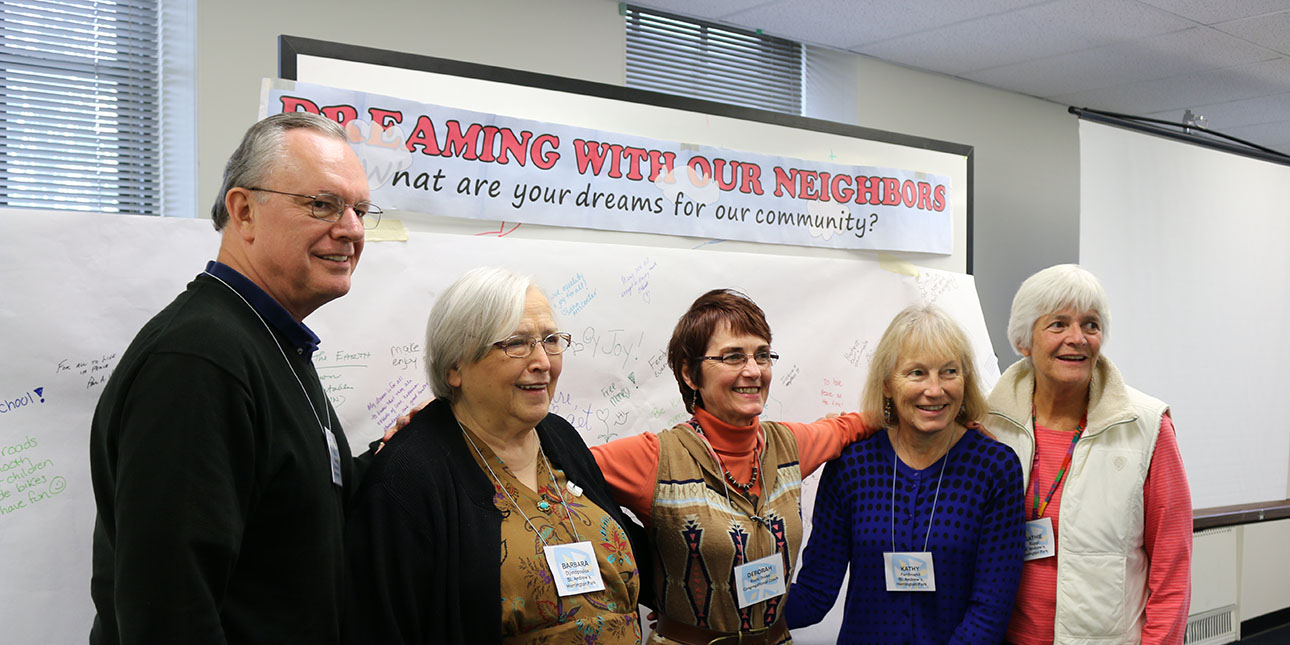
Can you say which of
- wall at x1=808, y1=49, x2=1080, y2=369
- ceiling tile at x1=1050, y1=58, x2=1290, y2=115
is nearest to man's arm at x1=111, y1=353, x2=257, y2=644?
wall at x1=808, y1=49, x2=1080, y2=369

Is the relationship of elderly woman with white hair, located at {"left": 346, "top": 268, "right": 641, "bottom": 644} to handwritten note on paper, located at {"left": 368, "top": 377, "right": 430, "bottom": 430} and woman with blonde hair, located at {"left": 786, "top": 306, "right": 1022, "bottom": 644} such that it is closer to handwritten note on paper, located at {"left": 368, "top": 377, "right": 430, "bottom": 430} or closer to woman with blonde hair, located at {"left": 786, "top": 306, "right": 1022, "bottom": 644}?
woman with blonde hair, located at {"left": 786, "top": 306, "right": 1022, "bottom": 644}

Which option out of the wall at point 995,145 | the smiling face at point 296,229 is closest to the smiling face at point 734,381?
the smiling face at point 296,229

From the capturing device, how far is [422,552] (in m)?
1.54

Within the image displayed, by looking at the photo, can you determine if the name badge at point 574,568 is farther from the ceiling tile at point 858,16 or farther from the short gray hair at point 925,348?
the ceiling tile at point 858,16

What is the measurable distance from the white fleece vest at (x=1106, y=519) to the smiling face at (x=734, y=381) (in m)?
0.71

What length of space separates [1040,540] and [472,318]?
142cm

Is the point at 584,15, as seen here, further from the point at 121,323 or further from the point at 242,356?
the point at 242,356

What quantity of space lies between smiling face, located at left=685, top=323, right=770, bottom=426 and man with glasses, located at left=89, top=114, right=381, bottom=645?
790mm

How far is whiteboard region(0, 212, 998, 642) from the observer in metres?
2.01

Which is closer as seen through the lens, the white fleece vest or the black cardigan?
the black cardigan

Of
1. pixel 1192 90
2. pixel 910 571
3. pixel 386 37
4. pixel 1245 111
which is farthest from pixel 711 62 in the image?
pixel 1245 111

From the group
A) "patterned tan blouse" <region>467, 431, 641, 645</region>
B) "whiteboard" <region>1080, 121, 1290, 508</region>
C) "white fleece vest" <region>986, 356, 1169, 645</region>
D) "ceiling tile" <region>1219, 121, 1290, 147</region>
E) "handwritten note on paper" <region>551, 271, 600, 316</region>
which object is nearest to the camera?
"patterned tan blouse" <region>467, 431, 641, 645</region>

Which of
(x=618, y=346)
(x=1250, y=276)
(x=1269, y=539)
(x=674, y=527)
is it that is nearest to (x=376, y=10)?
(x=618, y=346)

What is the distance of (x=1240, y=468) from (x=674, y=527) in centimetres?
438
